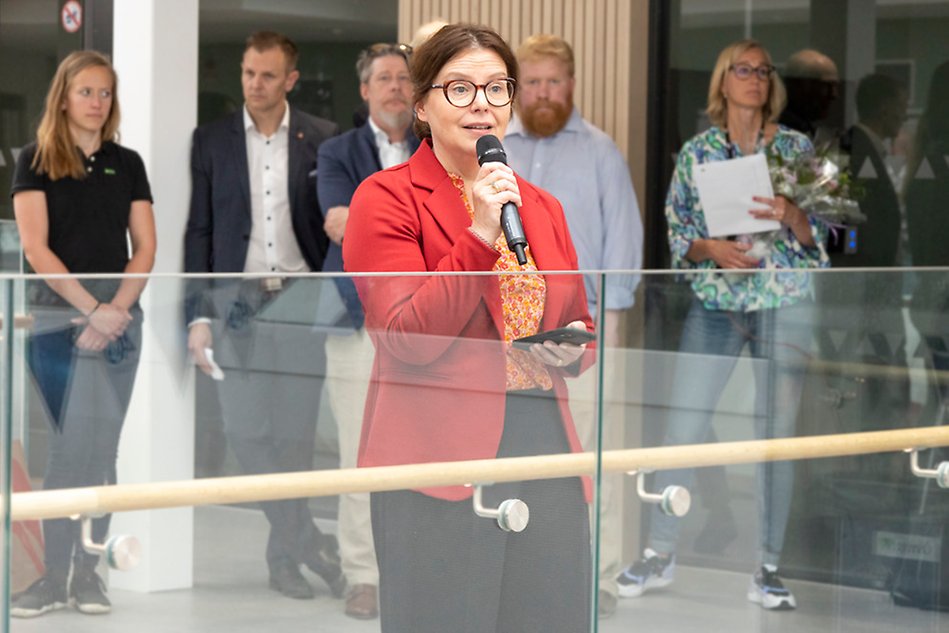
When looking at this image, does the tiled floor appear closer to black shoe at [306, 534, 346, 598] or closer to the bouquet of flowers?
black shoe at [306, 534, 346, 598]

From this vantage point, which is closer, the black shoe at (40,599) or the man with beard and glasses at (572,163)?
the black shoe at (40,599)

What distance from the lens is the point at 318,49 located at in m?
7.52

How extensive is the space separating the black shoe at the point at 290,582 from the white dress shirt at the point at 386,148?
9.15ft

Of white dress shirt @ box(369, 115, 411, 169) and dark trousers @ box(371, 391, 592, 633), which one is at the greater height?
white dress shirt @ box(369, 115, 411, 169)

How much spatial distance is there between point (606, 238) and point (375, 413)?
2902 mm

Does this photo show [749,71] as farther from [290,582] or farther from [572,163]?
[290,582]

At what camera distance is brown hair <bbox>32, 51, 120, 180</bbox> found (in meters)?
5.65

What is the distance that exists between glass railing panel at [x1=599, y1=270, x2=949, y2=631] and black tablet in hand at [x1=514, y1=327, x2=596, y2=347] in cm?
54

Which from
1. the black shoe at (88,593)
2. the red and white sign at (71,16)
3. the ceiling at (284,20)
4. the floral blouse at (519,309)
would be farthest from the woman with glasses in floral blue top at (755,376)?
the red and white sign at (71,16)

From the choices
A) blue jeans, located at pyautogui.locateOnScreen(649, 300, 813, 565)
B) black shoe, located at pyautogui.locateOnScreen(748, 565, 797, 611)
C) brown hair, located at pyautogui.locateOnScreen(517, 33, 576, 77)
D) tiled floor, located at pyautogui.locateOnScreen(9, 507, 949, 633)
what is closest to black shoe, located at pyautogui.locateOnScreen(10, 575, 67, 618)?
tiled floor, located at pyautogui.locateOnScreen(9, 507, 949, 633)

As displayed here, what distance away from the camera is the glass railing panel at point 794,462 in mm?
4078

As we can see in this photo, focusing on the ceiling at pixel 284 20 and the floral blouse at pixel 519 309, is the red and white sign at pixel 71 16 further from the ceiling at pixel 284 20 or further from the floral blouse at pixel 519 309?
the floral blouse at pixel 519 309

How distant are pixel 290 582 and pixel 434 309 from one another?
2.06 feet

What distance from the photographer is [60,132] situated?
567 centimetres
